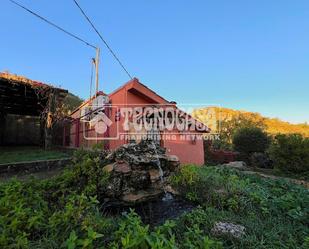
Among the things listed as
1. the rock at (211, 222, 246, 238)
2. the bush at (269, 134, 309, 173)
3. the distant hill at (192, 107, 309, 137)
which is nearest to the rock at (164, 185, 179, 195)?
the rock at (211, 222, 246, 238)

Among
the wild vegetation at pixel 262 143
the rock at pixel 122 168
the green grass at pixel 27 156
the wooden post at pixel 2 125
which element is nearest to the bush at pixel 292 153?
the wild vegetation at pixel 262 143

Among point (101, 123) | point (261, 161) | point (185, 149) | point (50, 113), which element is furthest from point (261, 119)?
point (50, 113)

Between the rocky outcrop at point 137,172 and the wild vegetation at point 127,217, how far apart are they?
20 cm

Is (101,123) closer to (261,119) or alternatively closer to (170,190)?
(170,190)

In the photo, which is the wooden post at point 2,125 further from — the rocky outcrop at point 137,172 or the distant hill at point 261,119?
the distant hill at point 261,119

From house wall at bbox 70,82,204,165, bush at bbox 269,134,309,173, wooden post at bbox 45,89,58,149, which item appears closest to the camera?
house wall at bbox 70,82,204,165

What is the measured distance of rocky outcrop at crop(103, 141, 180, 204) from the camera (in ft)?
12.1

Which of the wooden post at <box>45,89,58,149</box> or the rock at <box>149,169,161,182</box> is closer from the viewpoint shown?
the rock at <box>149,169,161,182</box>

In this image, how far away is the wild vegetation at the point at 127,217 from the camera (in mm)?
2156

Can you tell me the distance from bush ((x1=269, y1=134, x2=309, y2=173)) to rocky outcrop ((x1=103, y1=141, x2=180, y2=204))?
815 cm

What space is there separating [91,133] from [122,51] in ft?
14.8

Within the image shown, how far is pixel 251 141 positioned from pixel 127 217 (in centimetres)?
1482

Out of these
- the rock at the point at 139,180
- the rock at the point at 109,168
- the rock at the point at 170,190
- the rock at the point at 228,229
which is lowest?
the rock at the point at 228,229

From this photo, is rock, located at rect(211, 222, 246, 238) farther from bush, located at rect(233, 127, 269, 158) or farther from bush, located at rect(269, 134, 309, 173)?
bush, located at rect(233, 127, 269, 158)
